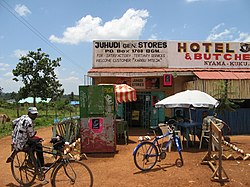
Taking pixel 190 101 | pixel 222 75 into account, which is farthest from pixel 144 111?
pixel 190 101

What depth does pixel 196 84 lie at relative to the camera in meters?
12.5

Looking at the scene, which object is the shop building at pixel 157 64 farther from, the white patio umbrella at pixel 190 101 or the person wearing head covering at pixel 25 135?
the person wearing head covering at pixel 25 135

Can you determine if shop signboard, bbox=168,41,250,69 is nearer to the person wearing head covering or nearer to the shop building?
the shop building

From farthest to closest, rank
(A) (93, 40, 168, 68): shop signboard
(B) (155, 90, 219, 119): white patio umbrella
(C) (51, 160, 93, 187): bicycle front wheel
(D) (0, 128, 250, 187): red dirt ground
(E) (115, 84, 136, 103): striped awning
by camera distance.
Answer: (A) (93, 40, 168, 68): shop signboard < (E) (115, 84, 136, 103): striped awning < (B) (155, 90, 219, 119): white patio umbrella < (D) (0, 128, 250, 187): red dirt ground < (C) (51, 160, 93, 187): bicycle front wheel

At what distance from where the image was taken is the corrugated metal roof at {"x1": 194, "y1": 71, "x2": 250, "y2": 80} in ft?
43.5

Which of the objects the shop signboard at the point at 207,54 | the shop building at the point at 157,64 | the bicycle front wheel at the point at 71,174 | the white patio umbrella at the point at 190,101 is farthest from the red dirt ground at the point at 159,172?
the shop signboard at the point at 207,54

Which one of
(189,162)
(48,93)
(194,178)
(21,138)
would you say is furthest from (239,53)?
(48,93)

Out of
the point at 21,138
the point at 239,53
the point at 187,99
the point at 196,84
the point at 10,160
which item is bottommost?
the point at 10,160

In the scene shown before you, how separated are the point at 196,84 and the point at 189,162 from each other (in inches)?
241

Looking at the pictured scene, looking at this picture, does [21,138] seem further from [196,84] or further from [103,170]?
[196,84]

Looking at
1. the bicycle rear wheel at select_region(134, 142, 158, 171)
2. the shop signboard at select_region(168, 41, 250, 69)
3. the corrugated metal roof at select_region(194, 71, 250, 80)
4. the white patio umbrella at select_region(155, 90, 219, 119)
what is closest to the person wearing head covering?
the bicycle rear wheel at select_region(134, 142, 158, 171)

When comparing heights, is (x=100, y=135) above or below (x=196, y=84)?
below

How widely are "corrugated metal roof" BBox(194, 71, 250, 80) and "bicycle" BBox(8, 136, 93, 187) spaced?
933 cm

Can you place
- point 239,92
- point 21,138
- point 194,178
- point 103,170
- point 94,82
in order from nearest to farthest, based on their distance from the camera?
point 21,138
point 194,178
point 103,170
point 239,92
point 94,82
